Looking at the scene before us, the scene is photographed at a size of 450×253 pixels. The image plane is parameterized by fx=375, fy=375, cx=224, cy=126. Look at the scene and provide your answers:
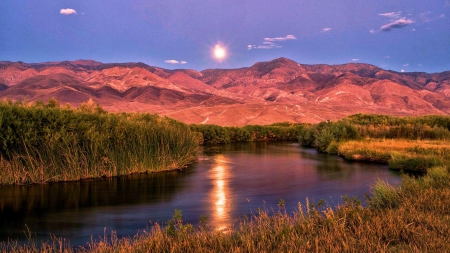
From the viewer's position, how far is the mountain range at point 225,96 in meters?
86.6

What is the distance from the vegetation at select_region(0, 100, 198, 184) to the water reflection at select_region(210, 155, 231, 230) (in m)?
2.72

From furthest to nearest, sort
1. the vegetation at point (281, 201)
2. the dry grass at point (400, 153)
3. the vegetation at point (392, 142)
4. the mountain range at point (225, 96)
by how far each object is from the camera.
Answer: the mountain range at point (225, 96) < the vegetation at point (392, 142) < the dry grass at point (400, 153) < the vegetation at point (281, 201)

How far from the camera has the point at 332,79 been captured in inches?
6304

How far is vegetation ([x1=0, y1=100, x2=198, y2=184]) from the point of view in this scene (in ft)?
50.2

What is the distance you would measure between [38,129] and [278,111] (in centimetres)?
7337

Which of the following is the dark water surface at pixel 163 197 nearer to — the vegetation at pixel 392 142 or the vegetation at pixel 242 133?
the vegetation at pixel 392 142

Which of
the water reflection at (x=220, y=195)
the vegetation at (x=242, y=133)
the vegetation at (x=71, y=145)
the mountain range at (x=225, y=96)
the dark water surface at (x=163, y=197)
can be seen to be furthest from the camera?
the mountain range at (x=225, y=96)

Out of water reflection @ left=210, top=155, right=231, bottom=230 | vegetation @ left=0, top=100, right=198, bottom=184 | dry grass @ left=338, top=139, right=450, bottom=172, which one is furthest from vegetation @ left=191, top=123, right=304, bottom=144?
vegetation @ left=0, top=100, right=198, bottom=184

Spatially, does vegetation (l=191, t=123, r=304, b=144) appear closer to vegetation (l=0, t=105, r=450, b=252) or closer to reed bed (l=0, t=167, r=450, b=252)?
vegetation (l=0, t=105, r=450, b=252)

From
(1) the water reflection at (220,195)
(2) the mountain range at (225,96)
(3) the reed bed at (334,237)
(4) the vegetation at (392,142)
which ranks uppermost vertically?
(2) the mountain range at (225,96)

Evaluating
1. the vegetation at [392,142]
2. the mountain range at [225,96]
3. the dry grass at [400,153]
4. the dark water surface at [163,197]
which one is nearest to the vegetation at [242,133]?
the vegetation at [392,142]

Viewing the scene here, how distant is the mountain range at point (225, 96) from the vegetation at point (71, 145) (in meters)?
53.9

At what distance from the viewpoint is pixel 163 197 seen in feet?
49.2

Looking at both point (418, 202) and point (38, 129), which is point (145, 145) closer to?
point (38, 129)
